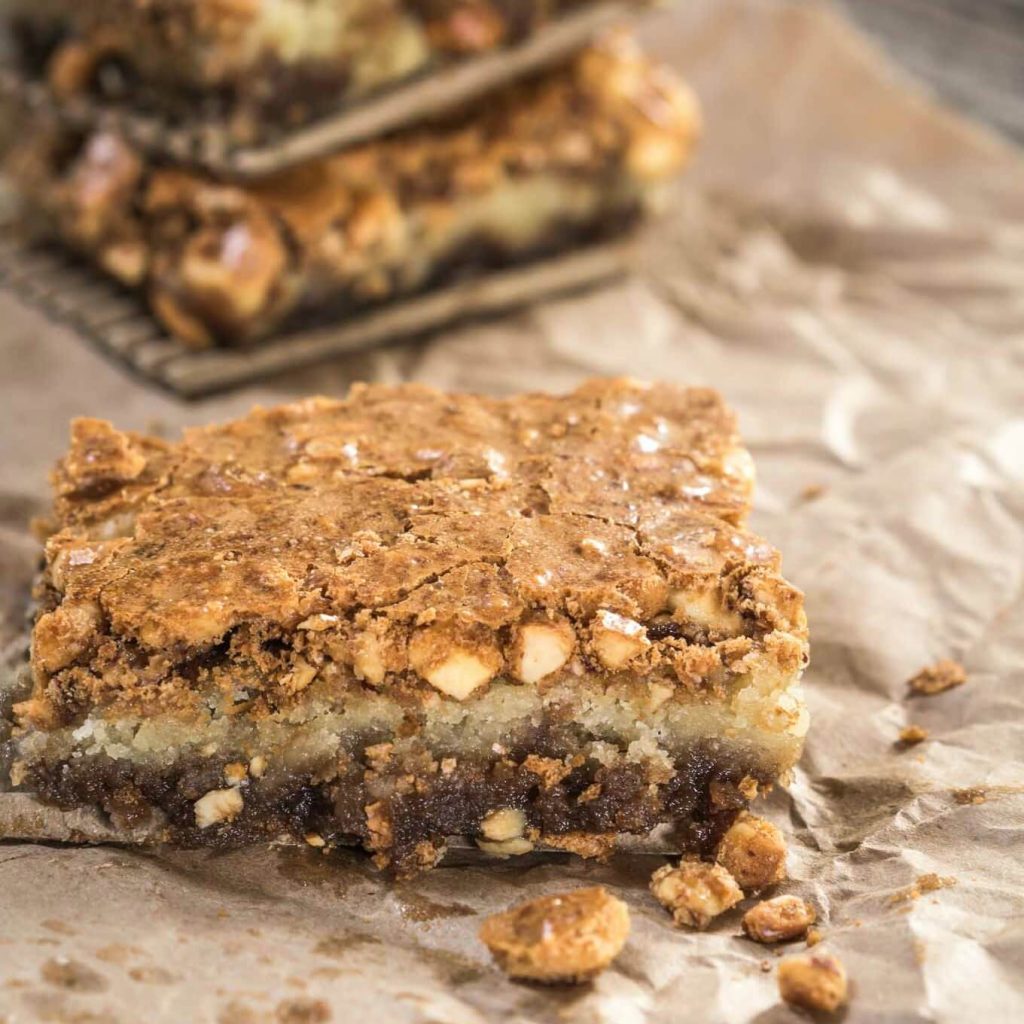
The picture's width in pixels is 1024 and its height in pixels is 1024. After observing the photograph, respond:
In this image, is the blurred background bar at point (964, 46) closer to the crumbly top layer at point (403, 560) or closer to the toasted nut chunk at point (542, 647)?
the crumbly top layer at point (403, 560)

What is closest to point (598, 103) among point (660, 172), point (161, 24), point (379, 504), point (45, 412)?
point (660, 172)

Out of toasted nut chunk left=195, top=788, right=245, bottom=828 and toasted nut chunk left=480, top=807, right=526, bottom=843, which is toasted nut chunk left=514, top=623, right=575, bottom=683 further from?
toasted nut chunk left=195, top=788, right=245, bottom=828

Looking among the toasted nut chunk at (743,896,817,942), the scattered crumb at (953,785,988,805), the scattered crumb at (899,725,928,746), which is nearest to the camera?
the toasted nut chunk at (743,896,817,942)

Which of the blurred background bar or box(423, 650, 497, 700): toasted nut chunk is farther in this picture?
the blurred background bar

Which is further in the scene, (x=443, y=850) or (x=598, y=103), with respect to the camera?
(x=598, y=103)

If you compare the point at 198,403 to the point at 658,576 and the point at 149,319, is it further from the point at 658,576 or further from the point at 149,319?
the point at 658,576

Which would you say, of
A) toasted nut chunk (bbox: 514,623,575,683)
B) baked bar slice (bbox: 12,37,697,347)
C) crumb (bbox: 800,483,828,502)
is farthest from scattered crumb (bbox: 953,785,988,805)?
baked bar slice (bbox: 12,37,697,347)

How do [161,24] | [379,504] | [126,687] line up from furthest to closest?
[161,24] < [379,504] < [126,687]

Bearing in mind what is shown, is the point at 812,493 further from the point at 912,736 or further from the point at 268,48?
the point at 268,48
